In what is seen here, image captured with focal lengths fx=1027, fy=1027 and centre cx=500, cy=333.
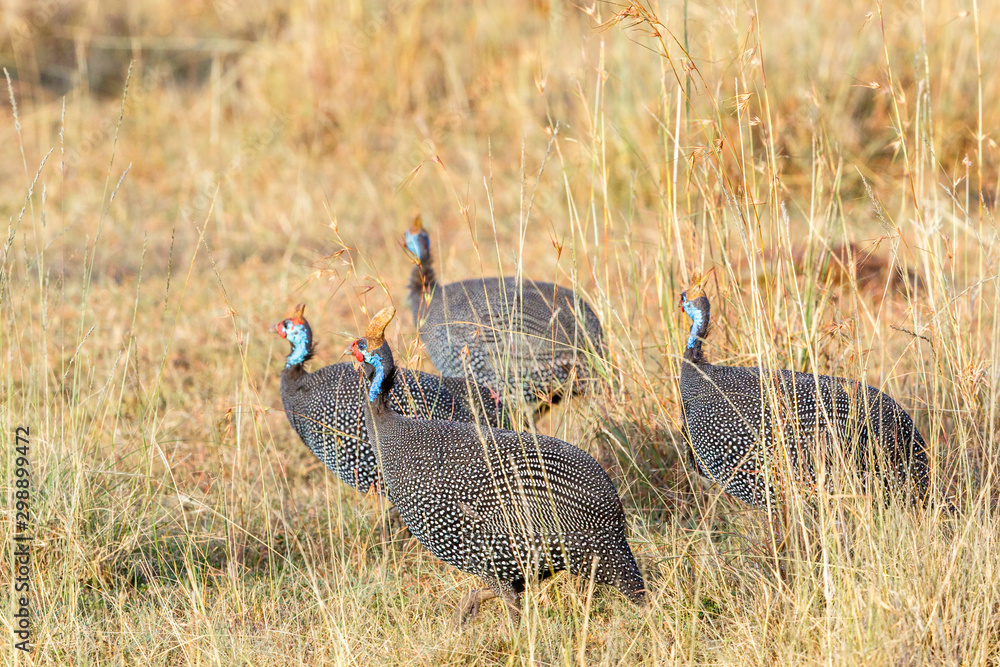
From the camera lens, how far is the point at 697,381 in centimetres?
329

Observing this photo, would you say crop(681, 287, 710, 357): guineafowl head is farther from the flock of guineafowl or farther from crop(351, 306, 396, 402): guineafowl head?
crop(351, 306, 396, 402): guineafowl head

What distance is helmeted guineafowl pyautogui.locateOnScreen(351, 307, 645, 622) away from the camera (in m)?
2.76

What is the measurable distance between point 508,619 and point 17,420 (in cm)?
161

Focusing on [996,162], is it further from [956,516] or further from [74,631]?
[74,631]

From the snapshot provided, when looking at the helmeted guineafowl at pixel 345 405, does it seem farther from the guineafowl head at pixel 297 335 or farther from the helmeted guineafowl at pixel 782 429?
the helmeted guineafowl at pixel 782 429

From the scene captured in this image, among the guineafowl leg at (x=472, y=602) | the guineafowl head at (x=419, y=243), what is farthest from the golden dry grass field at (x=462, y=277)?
the guineafowl head at (x=419, y=243)

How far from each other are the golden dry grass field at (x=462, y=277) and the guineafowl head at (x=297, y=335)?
19 centimetres

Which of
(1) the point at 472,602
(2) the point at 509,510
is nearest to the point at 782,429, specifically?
(2) the point at 509,510

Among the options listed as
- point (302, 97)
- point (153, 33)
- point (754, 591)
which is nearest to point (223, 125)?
point (302, 97)

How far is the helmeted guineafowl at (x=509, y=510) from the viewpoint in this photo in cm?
276

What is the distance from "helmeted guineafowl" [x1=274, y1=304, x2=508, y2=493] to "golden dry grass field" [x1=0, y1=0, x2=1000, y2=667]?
163 millimetres

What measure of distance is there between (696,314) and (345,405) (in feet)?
4.15

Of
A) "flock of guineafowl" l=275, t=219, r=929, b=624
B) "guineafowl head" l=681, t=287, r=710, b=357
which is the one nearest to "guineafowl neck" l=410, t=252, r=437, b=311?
"flock of guineafowl" l=275, t=219, r=929, b=624

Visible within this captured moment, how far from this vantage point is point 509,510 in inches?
109
